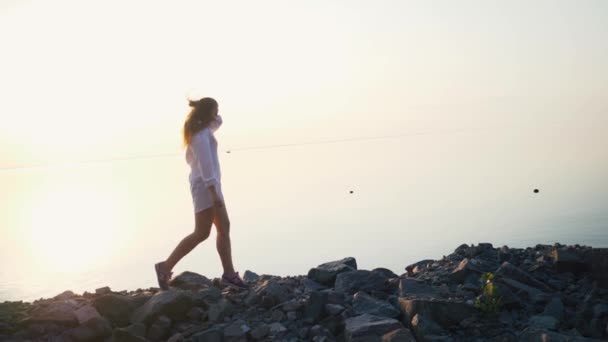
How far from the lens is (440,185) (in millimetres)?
37156

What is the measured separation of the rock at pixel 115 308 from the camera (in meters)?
7.65

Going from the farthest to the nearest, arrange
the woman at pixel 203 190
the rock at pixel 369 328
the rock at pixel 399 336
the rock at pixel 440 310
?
1. the woman at pixel 203 190
2. the rock at pixel 440 310
3. the rock at pixel 369 328
4. the rock at pixel 399 336

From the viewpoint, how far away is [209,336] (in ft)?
22.7

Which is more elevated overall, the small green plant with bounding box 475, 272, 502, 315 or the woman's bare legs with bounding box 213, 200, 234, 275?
the woman's bare legs with bounding box 213, 200, 234, 275

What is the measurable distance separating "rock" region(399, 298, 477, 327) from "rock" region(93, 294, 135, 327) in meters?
3.46

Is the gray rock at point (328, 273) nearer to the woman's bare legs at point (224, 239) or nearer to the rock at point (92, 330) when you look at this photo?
the woman's bare legs at point (224, 239)

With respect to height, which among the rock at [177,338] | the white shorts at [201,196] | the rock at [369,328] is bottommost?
the rock at [369,328]

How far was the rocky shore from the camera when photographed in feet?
22.6

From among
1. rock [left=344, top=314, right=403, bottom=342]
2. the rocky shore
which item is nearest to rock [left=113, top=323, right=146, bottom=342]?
the rocky shore

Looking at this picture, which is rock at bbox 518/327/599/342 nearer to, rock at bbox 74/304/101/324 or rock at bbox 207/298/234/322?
Answer: rock at bbox 207/298/234/322

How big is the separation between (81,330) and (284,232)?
1920 cm

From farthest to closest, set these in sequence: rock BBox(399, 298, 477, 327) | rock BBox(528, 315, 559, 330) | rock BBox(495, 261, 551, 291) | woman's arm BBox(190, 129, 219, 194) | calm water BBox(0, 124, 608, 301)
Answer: calm water BBox(0, 124, 608, 301), woman's arm BBox(190, 129, 219, 194), rock BBox(495, 261, 551, 291), rock BBox(399, 298, 477, 327), rock BBox(528, 315, 559, 330)

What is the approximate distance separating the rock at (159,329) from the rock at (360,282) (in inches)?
97.7

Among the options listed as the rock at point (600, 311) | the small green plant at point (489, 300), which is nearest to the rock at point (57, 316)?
the small green plant at point (489, 300)
